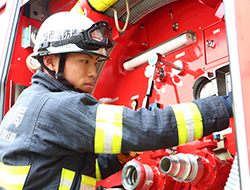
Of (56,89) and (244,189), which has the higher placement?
(56,89)

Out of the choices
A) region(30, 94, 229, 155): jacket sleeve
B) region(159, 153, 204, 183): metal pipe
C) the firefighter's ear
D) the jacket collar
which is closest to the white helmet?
the firefighter's ear

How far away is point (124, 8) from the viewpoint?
2.41 m

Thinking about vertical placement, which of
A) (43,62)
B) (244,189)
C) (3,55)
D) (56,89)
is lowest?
(244,189)

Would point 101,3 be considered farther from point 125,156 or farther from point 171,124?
point 171,124

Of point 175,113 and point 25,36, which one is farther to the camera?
point 25,36

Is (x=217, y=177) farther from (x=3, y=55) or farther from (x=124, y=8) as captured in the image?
(x=3, y=55)

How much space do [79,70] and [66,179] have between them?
20.8 inches

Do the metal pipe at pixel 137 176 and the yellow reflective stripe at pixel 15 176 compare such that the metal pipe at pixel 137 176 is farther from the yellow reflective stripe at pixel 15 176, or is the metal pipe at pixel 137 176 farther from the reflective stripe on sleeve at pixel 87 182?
the yellow reflective stripe at pixel 15 176

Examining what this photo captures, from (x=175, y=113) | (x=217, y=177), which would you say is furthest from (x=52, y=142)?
(x=217, y=177)

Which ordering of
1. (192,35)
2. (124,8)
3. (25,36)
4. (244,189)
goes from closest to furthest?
(244,189) → (192,35) → (124,8) → (25,36)

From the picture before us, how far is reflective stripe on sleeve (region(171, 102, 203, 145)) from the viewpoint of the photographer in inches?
51.3

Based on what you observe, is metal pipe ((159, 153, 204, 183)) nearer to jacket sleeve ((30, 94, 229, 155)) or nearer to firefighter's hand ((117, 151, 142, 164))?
firefighter's hand ((117, 151, 142, 164))

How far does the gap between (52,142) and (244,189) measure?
0.75m

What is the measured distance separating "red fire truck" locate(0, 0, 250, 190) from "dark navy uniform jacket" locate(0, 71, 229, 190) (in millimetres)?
259
